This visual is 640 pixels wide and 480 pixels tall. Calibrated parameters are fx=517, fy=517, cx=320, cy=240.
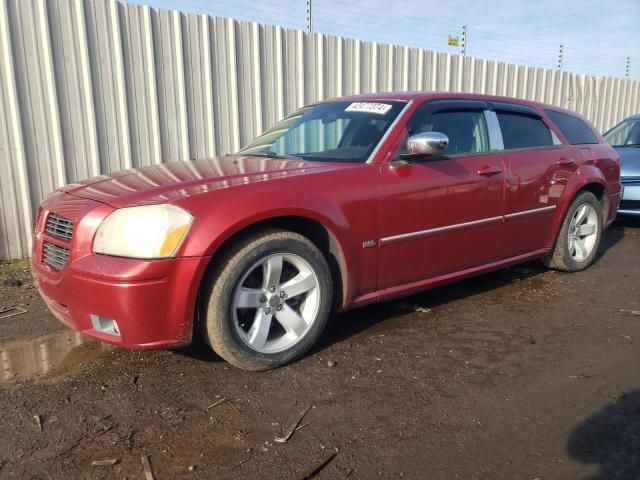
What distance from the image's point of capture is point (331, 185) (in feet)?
9.98

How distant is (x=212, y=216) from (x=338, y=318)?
1498 millimetres

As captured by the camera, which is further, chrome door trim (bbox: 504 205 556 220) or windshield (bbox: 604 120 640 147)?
windshield (bbox: 604 120 640 147)

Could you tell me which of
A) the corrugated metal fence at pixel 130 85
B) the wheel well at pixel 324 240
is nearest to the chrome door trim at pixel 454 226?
the wheel well at pixel 324 240

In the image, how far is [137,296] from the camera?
248cm

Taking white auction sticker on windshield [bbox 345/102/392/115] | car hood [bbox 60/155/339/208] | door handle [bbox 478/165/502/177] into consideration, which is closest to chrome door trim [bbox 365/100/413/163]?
white auction sticker on windshield [bbox 345/102/392/115]

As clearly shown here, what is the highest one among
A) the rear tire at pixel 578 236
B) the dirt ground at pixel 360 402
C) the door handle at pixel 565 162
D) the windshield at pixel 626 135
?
the windshield at pixel 626 135

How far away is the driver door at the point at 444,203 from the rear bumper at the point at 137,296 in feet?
4.21

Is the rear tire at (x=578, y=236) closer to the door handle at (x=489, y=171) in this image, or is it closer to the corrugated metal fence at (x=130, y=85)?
the door handle at (x=489, y=171)

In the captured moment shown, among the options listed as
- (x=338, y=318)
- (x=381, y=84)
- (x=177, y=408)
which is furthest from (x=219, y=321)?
(x=381, y=84)

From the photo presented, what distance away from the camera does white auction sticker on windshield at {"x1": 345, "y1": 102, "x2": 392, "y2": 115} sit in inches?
144

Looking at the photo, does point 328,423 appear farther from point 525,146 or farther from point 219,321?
point 525,146

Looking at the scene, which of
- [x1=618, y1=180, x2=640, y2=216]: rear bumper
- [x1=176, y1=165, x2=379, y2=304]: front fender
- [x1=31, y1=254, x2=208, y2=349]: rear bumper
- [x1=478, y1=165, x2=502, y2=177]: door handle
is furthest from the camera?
[x1=618, y1=180, x2=640, y2=216]: rear bumper

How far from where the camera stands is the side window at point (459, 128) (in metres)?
3.64

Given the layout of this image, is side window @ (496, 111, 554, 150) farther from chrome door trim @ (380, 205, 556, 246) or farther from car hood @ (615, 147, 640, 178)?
car hood @ (615, 147, 640, 178)
